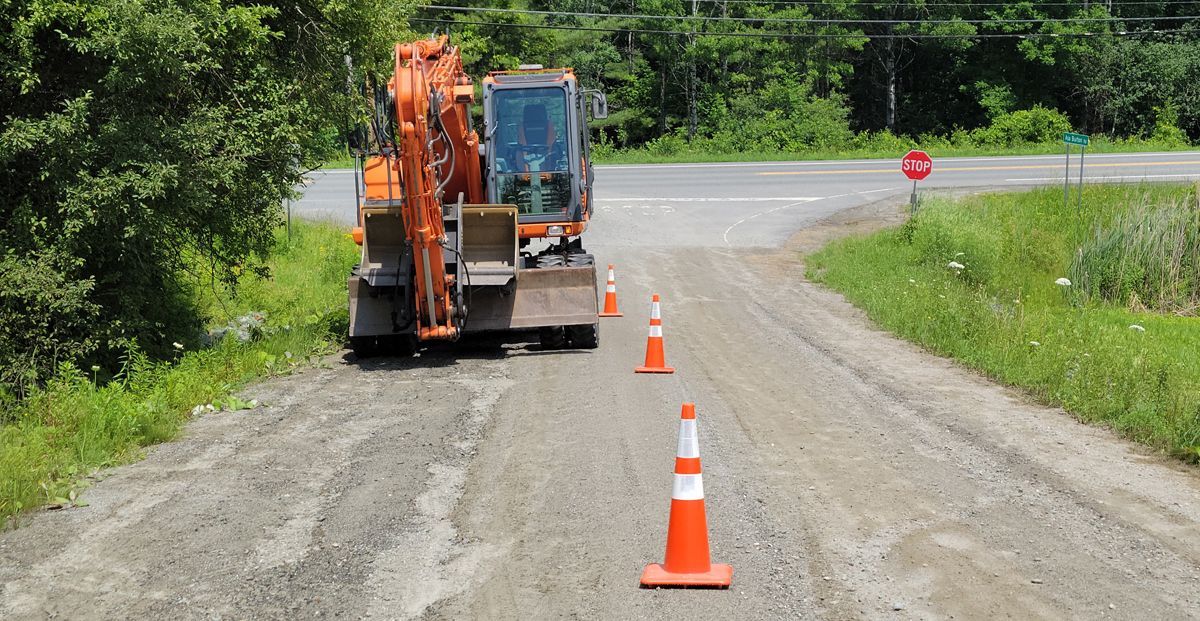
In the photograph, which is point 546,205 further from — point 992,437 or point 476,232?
point 992,437

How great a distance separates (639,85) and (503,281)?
123ft

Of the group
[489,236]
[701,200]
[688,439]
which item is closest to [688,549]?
[688,439]

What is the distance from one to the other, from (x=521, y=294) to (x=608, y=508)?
6.10m

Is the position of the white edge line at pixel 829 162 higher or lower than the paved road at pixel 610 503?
higher

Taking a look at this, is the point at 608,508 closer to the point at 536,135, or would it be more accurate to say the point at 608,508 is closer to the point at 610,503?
the point at 610,503

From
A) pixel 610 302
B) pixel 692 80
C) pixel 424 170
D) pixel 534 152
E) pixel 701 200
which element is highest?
pixel 692 80

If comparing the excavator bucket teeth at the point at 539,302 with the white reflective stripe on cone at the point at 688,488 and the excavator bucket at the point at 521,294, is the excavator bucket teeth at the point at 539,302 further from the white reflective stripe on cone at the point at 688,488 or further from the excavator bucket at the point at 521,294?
the white reflective stripe on cone at the point at 688,488

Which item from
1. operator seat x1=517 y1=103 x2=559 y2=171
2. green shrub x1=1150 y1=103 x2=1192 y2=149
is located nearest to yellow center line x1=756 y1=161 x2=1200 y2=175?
green shrub x1=1150 y1=103 x2=1192 y2=149

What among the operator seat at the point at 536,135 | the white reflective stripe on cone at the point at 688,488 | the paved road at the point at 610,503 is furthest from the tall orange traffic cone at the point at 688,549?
the operator seat at the point at 536,135

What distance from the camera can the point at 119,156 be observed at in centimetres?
1045

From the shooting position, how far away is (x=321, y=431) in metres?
9.29

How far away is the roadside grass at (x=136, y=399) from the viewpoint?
25.8 feet

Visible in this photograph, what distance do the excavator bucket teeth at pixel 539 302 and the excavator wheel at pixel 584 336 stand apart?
0.71 feet

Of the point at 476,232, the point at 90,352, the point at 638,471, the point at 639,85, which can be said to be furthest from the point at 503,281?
the point at 639,85
